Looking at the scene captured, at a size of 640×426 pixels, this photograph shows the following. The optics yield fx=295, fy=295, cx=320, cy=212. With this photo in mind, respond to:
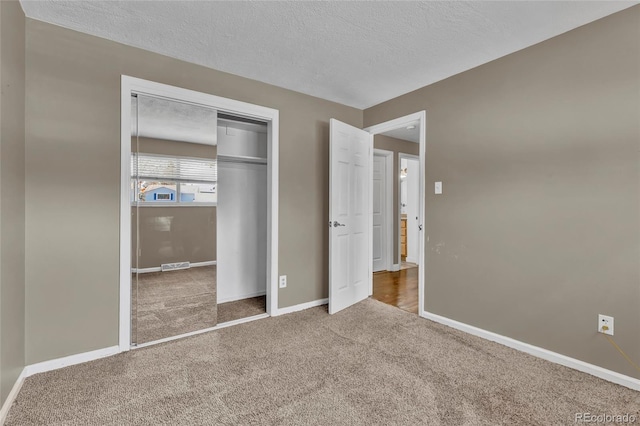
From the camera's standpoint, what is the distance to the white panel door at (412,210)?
6234 mm

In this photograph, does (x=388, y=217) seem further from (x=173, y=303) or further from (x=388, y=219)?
(x=173, y=303)

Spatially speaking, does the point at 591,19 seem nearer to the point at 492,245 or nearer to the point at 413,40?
the point at 413,40

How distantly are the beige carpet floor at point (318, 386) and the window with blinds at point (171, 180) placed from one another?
1235 mm

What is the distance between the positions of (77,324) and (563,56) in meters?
4.05

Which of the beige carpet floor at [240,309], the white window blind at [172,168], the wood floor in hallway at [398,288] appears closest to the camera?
the white window blind at [172,168]

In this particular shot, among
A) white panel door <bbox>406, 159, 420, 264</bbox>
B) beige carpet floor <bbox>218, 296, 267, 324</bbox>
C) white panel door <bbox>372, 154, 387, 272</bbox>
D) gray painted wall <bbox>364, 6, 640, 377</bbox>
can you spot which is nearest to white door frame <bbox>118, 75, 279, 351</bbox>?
beige carpet floor <bbox>218, 296, 267, 324</bbox>

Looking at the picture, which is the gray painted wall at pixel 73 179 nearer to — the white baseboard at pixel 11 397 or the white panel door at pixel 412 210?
the white baseboard at pixel 11 397

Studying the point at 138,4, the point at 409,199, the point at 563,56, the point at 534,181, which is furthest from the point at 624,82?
the point at 409,199

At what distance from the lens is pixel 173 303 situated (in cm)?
261

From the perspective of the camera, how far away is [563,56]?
2.15 metres

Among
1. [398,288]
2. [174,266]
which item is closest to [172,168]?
[174,266]

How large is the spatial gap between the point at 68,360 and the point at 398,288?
3.57m

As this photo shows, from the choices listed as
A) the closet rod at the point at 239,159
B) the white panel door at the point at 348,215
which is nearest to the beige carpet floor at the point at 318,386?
the white panel door at the point at 348,215
